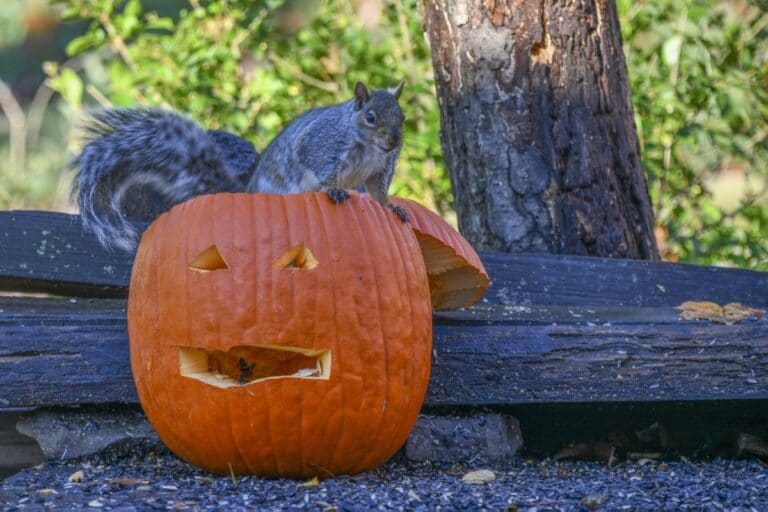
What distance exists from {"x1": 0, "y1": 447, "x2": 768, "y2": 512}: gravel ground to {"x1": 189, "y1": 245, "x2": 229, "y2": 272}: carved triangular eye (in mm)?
586

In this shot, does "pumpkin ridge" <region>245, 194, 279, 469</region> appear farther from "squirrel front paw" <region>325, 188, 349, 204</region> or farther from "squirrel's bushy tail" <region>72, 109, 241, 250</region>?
"squirrel's bushy tail" <region>72, 109, 241, 250</region>

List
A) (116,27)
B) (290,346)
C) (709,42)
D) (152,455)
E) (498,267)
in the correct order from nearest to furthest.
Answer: (290,346) → (152,455) → (498,267) → (709,42) → (116,27)

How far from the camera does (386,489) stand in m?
3.04

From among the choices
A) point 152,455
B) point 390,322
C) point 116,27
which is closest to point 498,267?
point 390,322

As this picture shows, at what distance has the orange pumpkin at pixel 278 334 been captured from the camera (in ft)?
9.82

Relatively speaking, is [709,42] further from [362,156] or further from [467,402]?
[467,402]

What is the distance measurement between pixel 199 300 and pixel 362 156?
1.37 meters

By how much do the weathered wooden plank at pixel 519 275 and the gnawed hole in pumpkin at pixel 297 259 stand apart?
3.89ft

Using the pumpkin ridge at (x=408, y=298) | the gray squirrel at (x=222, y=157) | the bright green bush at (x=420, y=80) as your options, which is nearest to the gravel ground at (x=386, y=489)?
the pumpkin ridge at (x=408, y=298)

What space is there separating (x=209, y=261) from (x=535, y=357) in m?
1.14

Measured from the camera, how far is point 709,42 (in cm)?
564

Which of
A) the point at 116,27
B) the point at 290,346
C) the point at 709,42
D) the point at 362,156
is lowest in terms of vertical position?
the point at 290,346

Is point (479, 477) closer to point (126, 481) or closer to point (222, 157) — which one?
point (126, 481)

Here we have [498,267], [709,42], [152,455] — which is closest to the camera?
[152,455]
